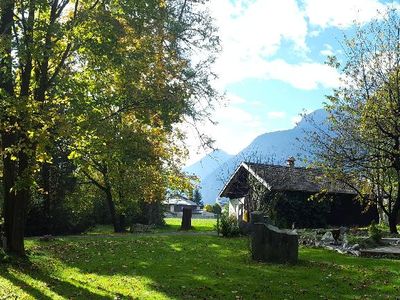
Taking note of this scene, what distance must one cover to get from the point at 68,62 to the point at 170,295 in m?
→ 10.9

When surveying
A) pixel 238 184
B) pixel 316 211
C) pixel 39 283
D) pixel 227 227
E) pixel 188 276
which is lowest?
pixel 39 283

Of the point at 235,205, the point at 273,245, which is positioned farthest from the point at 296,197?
the point at 273,245

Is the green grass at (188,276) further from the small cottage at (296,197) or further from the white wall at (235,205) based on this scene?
the white wall at (235,205)

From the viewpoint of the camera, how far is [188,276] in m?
13.3

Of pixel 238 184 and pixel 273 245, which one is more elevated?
pixel 238 184

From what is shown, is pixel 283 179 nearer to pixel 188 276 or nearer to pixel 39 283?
pixel 188 276

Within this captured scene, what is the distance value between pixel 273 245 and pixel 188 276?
419 centimetres

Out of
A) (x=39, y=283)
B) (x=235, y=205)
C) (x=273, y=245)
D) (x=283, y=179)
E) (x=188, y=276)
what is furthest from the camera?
(x=235, y=205)

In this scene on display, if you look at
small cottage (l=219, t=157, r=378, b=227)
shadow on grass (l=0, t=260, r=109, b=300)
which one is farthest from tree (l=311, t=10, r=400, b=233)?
shadow on grass (l=0, t=260, r=109, b=300)

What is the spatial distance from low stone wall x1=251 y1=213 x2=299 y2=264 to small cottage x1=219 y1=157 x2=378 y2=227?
12091 millimetres

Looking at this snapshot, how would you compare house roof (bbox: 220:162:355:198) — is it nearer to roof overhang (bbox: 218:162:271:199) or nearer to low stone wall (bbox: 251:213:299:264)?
roof overhang (bbox: 218:162:271:199)

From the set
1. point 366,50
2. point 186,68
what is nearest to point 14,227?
point 186,68

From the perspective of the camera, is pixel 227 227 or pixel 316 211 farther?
pixel 316 211

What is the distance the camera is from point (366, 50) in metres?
25.5
